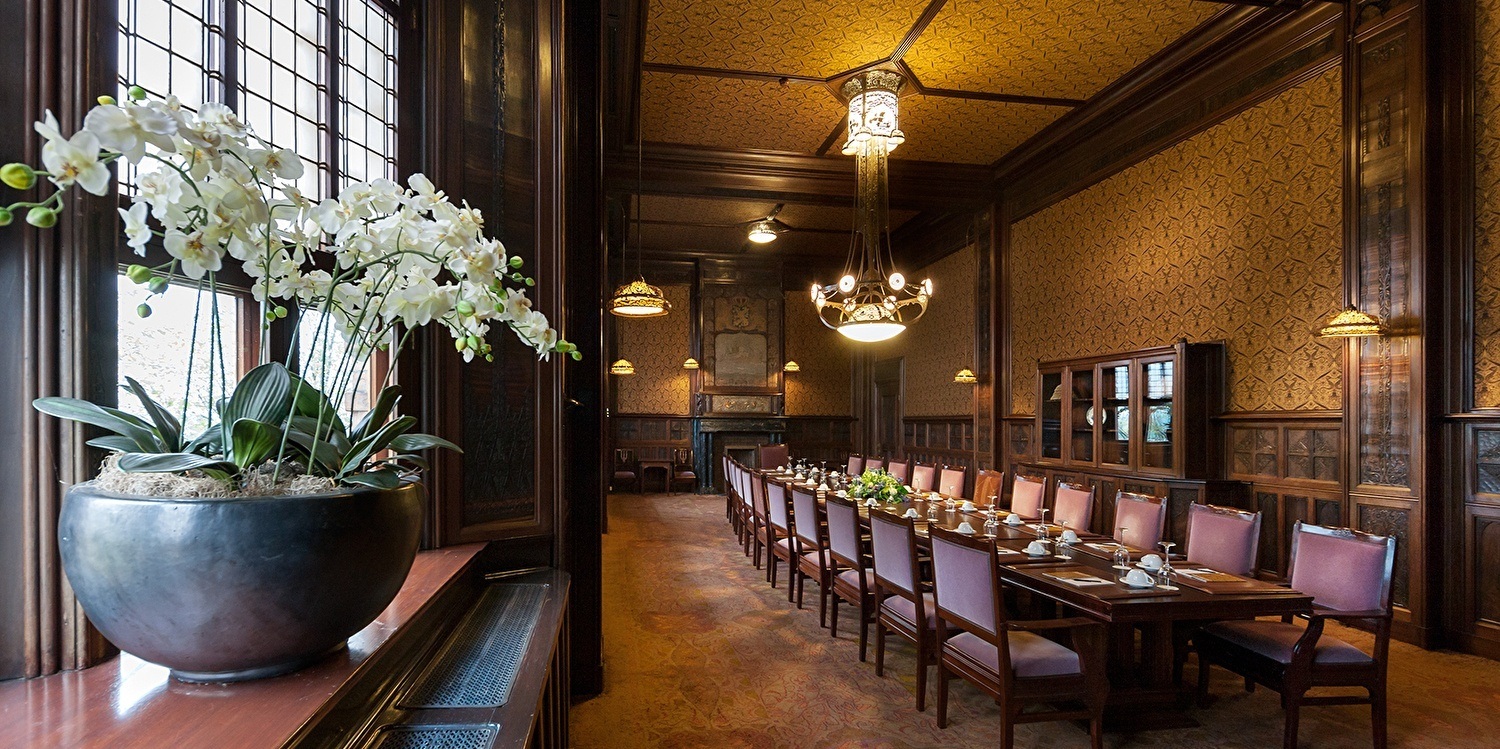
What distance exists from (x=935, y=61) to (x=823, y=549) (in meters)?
4.08

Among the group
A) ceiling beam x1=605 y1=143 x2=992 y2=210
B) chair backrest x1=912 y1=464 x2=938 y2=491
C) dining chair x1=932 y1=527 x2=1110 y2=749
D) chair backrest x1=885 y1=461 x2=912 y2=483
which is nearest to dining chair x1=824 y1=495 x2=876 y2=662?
dining chair x1=932 y1=527 x2=1110 y2=749

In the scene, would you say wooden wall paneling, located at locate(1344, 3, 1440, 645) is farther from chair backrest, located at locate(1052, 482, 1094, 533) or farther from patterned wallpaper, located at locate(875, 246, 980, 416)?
patterned wallpaper, located at locate(875, 246, 980, 416)

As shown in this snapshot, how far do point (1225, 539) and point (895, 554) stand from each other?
1831 millimetres

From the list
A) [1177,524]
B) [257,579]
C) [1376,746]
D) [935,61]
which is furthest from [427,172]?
[1177,524]

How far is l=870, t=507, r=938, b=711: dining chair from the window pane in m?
2.82

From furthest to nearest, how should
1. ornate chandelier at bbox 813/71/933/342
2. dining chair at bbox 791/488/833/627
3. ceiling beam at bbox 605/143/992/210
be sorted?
ceiling beam at bbox 605/143/992/210 < ornate chandelier at bbox 813/71/933/342 < dining chair at bbox 791/488/833/627

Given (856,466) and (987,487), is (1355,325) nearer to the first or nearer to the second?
(987,487)

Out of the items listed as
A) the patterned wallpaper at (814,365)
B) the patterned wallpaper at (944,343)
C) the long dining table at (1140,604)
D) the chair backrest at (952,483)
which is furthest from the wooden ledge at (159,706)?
the patterned wallpaper at (814,365)

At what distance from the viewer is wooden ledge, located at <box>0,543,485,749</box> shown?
3.28ft

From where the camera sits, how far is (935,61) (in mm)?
6047

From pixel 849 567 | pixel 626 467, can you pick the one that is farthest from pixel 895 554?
pixel 626 467

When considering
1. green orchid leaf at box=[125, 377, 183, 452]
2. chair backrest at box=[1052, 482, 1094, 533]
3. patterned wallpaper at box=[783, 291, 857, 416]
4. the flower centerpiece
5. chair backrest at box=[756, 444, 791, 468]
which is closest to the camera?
green orchid leaf at box=[125, 377, 183, 452]

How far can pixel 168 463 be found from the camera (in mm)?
1079

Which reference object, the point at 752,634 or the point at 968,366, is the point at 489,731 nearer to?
the point at 752,634
